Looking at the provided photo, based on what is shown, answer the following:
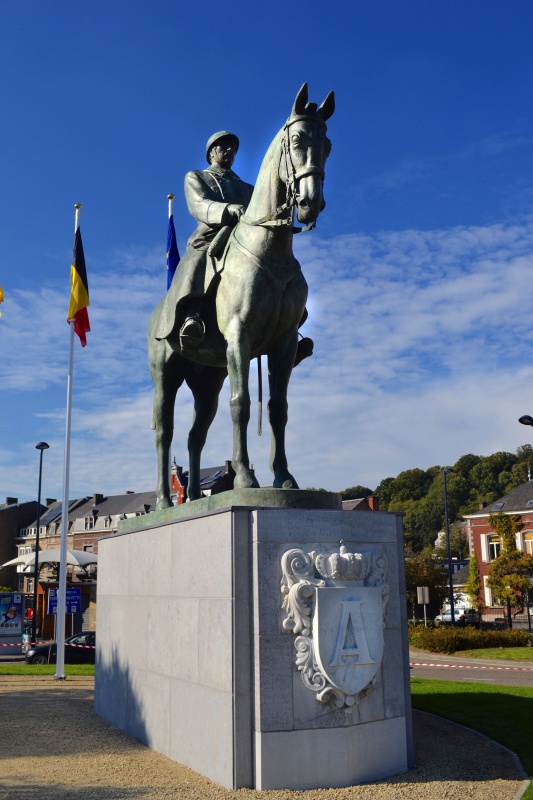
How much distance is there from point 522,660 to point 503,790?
916 inches

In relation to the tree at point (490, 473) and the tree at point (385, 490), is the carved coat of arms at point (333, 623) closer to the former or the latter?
the tree at point (490, 473)

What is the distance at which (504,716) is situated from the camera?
37.4 ft

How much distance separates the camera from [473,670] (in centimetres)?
2428

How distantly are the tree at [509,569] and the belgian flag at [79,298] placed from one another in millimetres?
33459

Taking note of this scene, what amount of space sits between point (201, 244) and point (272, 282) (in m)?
1.39

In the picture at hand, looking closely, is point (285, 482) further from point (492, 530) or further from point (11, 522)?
point (11, 522)

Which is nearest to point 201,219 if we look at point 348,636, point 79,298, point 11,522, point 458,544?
point 348,636

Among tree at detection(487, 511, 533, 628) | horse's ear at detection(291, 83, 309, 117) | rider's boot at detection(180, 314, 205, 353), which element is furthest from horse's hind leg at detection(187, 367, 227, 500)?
tree at detection(487, 511, 533, 628)

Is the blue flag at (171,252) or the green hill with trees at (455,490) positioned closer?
the blue flag at (171,252)

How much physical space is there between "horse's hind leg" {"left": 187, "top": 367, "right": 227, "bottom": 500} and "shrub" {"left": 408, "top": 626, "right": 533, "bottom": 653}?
23901mm

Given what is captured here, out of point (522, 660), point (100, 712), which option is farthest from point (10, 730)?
point (522, 660)

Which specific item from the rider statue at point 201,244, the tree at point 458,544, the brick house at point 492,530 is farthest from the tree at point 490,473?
the rider statue at point 201,244

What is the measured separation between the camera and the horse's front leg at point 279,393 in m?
8.74

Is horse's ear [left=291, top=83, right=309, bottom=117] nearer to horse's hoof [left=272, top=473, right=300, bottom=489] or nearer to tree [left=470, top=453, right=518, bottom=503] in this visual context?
horse's hoof [left=272, top=473, right=300, bottom=489]
